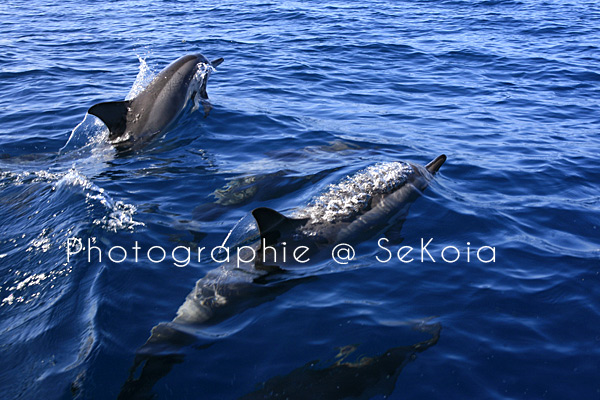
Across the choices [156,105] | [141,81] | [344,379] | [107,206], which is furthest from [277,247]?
[141,81]

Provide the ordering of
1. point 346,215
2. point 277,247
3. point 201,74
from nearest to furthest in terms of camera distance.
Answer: point 277,247, point 346,215, point 201,74

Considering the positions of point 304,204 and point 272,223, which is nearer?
point 272,223

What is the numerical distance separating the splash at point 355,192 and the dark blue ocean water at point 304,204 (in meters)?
0.41

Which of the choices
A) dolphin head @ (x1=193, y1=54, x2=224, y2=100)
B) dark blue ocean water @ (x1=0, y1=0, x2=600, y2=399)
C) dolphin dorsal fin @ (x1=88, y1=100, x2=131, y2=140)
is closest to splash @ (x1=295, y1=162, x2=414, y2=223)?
dark blue ocean water @ (x1=0, y1=0, x2=600, y2=399)

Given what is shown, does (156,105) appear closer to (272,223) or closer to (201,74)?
(201,74)

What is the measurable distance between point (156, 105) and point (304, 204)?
4400 mm

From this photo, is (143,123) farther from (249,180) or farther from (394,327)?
(394,327)

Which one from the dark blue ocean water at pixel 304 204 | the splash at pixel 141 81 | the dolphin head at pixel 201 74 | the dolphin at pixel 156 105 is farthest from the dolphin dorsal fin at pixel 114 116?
the dolphin head at pixel 201 74

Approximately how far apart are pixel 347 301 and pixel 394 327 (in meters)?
0.59

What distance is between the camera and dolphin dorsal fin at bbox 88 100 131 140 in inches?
380

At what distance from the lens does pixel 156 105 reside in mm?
10438

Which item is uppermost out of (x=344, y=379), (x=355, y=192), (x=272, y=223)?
(x=272, y=223)

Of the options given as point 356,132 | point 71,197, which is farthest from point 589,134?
point 71,197

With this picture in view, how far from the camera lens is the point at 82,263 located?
606cm
